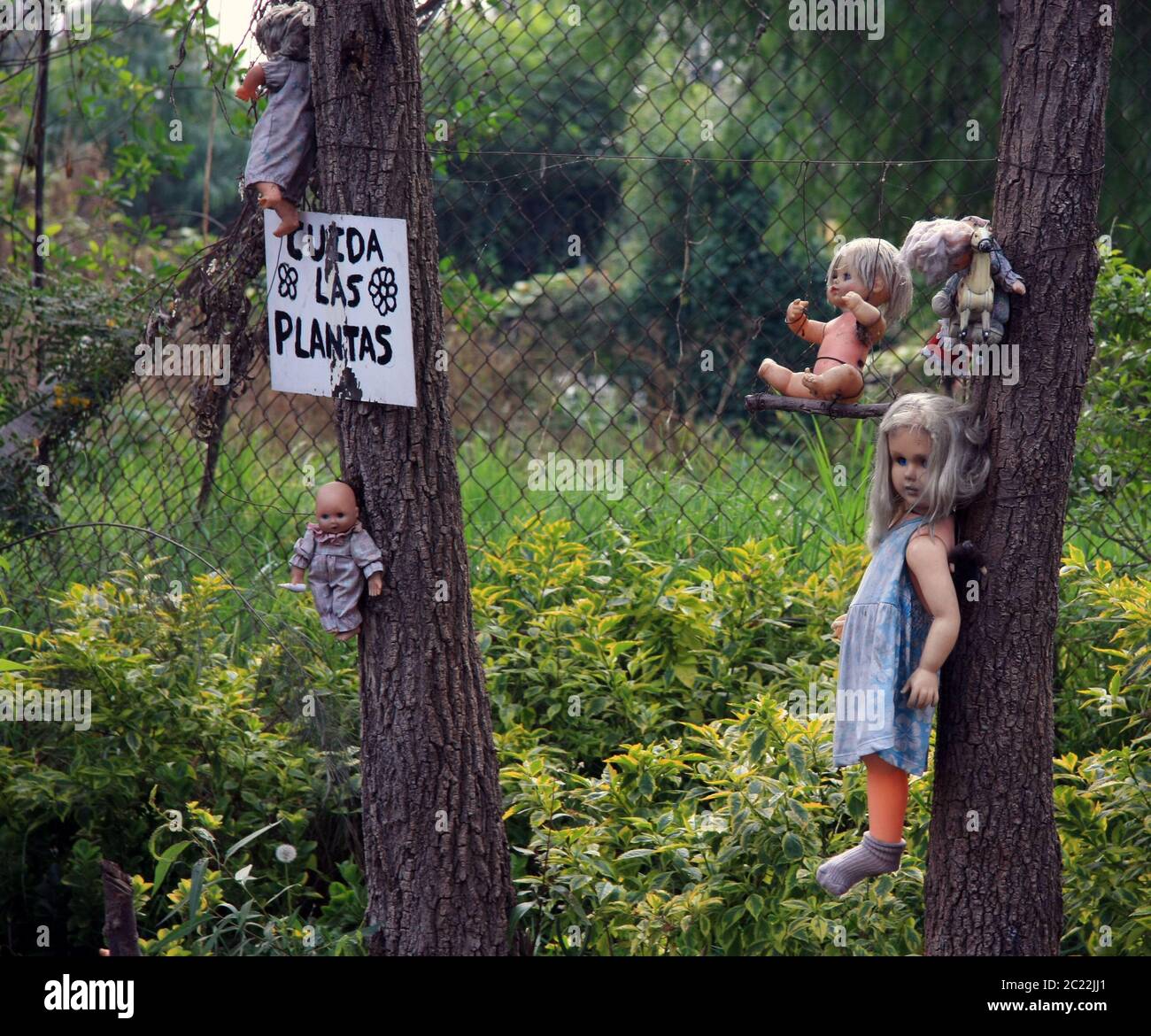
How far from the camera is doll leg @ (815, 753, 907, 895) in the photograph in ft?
7.90

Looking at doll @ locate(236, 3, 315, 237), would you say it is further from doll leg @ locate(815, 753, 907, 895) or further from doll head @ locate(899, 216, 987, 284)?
doll leg @ locate(815, 753, 907, 895)

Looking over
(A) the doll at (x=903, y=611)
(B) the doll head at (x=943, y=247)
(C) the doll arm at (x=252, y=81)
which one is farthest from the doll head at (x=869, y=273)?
(C) the doll arm at (x=252, y=81)

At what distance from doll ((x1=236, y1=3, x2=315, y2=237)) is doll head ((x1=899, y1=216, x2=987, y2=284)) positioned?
1.30 metres

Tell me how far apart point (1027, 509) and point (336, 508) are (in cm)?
137

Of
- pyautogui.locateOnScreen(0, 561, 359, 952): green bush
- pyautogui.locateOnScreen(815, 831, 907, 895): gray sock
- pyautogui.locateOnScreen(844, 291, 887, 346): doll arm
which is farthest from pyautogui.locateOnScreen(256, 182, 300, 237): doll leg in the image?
pyautogui.locateOnScreen(815, 831, 907, 895): gray sock

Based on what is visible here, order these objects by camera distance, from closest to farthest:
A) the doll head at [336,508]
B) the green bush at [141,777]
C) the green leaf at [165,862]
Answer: the doll head at [336,508] → the green leaf at [165,862] → the green bush at [141,777]

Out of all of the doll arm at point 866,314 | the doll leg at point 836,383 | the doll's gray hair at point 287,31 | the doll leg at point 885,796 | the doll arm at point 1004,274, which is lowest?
the doll leg at point 885,796

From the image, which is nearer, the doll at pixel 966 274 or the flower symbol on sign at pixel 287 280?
the doll at pixel 966 274

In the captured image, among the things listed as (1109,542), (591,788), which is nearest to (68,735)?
(591,788)

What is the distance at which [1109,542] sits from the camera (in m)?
4.87

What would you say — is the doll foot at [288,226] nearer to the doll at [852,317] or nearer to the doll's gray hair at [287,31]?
the doll's gray hair at [287,31]

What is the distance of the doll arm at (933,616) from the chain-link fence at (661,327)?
1.93 ft

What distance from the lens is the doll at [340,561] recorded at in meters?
2.61
